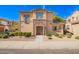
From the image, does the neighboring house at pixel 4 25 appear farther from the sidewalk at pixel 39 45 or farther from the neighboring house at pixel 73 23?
the neighboring house at pixel 73 23

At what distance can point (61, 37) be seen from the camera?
1090 cm

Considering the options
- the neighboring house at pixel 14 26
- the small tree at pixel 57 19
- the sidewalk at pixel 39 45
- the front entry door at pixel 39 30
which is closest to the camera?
the sidewalk at pixel 39 45

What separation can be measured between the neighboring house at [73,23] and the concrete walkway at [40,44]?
603 mm

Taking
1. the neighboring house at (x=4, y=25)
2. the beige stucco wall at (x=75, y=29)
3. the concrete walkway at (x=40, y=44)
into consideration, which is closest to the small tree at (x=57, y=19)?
the beige stucco wall at (x=75, y=29)

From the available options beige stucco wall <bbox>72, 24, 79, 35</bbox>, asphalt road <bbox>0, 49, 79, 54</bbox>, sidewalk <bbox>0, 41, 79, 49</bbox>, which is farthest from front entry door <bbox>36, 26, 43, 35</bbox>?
beige stucco wall <bbox>72, 24, 79, 35</bbox>

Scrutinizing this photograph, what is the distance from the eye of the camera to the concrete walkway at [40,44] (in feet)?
34.9

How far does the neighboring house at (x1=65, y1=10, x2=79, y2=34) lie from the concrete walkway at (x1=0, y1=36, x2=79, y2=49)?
603 millimetres

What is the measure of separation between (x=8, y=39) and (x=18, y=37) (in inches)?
22.1

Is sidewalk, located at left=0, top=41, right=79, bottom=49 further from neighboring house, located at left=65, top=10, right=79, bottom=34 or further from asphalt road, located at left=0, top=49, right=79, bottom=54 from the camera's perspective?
neighboring house, located at left=65, top=10, right=79, bottom=34

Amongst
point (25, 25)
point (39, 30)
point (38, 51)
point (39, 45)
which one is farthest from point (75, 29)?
point (25, 25)

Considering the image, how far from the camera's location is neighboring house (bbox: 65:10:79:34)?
10680mm

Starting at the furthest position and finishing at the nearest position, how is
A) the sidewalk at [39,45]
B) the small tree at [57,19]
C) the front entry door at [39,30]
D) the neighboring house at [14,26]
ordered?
1. the front entry door at [39,30]
2. the neighboring house at [14,26]
3. the small tree at [57,19]
4. the sidewalk at [39,45]
